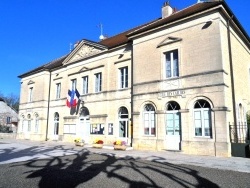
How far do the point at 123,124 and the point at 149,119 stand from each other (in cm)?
269

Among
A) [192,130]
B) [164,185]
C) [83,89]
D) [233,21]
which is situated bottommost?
[164,185]

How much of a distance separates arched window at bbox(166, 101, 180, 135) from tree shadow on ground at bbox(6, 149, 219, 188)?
13.7 ft

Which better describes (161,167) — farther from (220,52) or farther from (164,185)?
(220,52)

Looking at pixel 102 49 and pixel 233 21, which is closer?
pixel 233 21

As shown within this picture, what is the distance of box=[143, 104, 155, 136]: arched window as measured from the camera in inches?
574

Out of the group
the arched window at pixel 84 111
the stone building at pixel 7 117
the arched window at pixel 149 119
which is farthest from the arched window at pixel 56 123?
the stone building at pixel 7 117

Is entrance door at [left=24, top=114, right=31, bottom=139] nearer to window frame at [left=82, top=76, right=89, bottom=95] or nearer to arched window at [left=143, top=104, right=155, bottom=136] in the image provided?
window frame at [left=82, top=76, right=89, bottom=95]

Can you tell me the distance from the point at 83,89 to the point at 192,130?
10.7m

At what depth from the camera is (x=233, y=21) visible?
14023 millimetres

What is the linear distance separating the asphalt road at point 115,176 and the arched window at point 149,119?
17.1ft

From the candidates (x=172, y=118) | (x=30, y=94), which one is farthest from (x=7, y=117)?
(x=172, y=118)

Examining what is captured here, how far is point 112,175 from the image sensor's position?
7.54 meters

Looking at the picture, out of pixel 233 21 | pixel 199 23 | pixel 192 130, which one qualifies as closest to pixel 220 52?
pixel 199 23

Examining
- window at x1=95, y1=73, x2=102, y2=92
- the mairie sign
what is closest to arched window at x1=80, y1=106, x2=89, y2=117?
window at x1=95, y1=73, x2=102, y2=92
